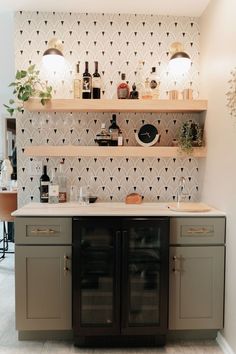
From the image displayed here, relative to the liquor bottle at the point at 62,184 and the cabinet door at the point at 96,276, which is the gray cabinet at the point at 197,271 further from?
the liquor bottle at the point at 62,184

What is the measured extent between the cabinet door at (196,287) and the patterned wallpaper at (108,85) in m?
0.73

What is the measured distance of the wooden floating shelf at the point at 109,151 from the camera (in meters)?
2.78

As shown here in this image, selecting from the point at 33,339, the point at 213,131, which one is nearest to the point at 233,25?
the point at 213,131

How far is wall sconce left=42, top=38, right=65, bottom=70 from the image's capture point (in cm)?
271

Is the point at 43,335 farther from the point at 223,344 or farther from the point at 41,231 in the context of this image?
the point at 223,344

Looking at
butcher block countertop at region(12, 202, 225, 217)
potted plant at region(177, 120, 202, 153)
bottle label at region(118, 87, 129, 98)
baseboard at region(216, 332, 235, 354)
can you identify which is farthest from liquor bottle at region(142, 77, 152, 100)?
baseboard at region(216, 332, 235, 354)

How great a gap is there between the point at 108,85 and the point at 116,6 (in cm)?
64

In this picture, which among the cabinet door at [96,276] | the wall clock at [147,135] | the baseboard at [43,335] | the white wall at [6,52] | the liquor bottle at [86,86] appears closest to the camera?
the cabinet door at [96,276]

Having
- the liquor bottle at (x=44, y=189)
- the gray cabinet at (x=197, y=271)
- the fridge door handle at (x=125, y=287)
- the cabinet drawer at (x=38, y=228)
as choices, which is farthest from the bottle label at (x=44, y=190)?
the gray cabinet at (x=197, y=271)

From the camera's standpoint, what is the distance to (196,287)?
244cm

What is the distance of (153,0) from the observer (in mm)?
2707

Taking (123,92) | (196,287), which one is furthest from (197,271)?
(123,92)

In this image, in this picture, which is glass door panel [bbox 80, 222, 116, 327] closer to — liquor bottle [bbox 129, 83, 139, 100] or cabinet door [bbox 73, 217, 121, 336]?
cabinet door [bbox 73, 217, 121, 336]

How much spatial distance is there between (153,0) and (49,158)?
1.57 meters
